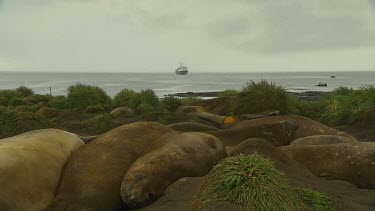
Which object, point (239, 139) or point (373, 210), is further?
point (239, 139)

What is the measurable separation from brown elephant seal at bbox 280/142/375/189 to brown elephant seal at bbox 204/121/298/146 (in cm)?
153

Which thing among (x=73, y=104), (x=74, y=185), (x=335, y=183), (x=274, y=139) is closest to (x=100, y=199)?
(x=74, y=185)

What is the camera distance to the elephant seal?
5312mm

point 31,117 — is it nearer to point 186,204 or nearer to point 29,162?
point 29,162

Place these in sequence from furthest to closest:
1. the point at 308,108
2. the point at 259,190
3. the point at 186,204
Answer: the point at 308,108 < the point at 186,204 < the point at 259,190

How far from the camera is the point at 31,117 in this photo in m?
11.7

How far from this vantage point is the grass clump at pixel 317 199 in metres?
5.06

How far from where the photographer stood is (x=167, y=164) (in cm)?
621

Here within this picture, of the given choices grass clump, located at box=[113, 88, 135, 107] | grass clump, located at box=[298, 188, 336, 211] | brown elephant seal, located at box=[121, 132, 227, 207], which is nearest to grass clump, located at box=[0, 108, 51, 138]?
brown elephant seal, located at box=[121, 132, 227, 207]

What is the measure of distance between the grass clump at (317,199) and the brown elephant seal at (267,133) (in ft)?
11.7

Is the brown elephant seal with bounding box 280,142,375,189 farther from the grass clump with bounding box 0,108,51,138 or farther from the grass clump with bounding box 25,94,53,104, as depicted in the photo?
the grass clump with bounding box 25,94,53,104

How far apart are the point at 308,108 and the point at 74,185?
14.9 meters

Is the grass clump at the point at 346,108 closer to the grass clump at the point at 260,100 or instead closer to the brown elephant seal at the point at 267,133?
the grass clump at the point at 260,100

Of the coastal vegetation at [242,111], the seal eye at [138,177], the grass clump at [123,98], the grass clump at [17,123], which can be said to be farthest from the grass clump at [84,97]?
the seal eye at [138,177]
